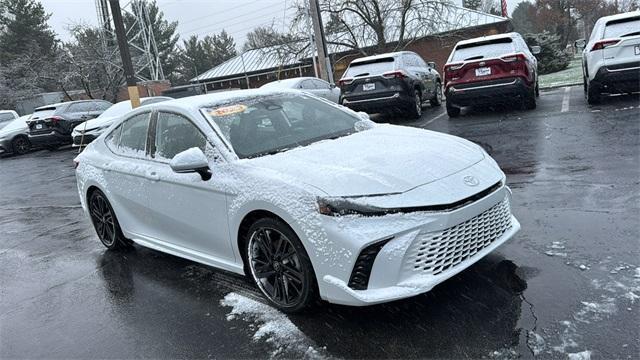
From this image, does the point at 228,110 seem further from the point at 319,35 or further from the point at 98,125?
the point at 319,35

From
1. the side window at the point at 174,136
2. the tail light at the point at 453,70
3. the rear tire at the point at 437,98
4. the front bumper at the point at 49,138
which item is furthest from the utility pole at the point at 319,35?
the side window at the point at 174,136

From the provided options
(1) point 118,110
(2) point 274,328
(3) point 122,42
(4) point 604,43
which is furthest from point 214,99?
(1) point 118,110

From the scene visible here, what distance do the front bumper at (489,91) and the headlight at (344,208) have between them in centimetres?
813

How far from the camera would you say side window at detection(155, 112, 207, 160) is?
13.8ft

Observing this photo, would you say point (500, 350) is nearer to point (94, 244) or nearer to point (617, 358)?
point (617, 358)

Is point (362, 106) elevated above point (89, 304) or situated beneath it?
elevated above

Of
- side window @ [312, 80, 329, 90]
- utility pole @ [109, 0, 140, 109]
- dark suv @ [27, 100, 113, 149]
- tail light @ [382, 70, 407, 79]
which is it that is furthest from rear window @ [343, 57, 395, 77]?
dark suv @ [27, 100, 113, 149]

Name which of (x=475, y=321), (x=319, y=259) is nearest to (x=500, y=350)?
(x=475, y=321)

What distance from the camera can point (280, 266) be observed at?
357 cm

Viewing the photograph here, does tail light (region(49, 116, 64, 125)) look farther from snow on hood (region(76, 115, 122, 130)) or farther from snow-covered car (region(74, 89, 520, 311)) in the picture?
snow-covered car (region(74, 89, 520, 311))

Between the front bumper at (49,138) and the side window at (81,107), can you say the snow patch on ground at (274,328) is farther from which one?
the side window at (81,107)

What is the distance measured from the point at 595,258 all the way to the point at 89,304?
155 inches

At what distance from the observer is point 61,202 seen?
30.3 ft

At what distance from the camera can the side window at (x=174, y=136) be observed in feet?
13.8
